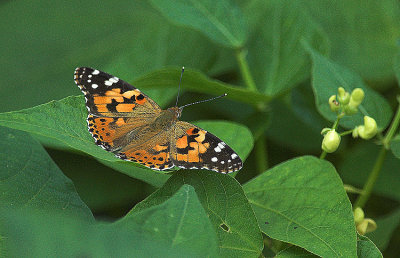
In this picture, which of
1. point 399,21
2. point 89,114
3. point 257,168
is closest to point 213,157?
point 89,114

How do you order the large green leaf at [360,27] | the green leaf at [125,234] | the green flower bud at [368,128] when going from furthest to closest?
the large green leaf at [360,27]
the green flower bud at [368,128]
the green leaf at [125,234]

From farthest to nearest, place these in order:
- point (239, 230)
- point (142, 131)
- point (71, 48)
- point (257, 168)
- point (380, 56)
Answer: point (71, 48) < point (380, 56) < point (257, 168) < point (142, 131) < point (239, 230)

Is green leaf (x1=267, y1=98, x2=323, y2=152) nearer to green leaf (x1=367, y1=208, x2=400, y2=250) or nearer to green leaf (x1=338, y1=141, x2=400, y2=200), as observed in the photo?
green leaf (x1=338, y1=141, x2=400, y2=200)

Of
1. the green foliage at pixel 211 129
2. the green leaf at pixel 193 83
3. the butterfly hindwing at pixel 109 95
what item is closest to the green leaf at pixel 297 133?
the green foliage at pixel 211 129

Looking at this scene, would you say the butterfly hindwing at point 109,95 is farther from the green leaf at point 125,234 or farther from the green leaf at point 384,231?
the green leaf at point 384,231

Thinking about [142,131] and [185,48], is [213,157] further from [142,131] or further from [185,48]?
[185,48]

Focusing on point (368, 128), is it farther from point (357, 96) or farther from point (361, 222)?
point (361, 222)
